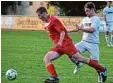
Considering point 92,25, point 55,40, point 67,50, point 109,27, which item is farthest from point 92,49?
point 109,27

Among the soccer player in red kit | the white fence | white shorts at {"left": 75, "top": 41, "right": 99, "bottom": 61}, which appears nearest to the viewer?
the soccer player in red kit

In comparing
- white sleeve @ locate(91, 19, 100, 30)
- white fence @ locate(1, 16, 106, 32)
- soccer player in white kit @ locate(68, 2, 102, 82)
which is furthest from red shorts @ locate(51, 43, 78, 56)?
white fence @ locate(1, 16, 106, 32)

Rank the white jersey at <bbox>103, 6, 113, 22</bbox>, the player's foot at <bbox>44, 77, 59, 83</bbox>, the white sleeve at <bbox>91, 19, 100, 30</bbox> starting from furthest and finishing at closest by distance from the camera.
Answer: the white jersey at <bbox>103, 6, 113, 22</bbox>, the white sleeve at <bbox>91, 19, 100, 30</bbox>, the player's foot at <bbox>44, 77, 59, 83</bbox>

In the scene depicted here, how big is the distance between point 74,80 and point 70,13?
4814 centimetres

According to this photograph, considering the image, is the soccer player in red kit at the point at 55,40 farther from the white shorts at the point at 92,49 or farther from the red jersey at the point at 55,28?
the white shorts at the point at 92,49

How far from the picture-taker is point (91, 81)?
1069 cm

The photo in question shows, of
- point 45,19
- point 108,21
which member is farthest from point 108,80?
point 108,21

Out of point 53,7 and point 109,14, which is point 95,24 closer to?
point 109,14

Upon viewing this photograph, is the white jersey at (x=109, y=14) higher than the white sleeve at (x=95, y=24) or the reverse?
the reverse

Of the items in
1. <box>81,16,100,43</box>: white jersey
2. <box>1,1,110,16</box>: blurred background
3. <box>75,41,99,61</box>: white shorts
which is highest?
<box>81,16,100,43</box>: white jersey

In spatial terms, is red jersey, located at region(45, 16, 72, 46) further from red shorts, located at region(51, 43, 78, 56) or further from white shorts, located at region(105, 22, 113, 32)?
white shorts, located at region(105, 22, 113, 32)

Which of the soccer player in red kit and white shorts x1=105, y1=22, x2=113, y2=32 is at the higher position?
the soccer player in red kit

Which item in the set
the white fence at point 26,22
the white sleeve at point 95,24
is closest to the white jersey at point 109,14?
the white sleeve at point 95,24

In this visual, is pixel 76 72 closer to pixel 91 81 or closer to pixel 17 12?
pixel 91 81
